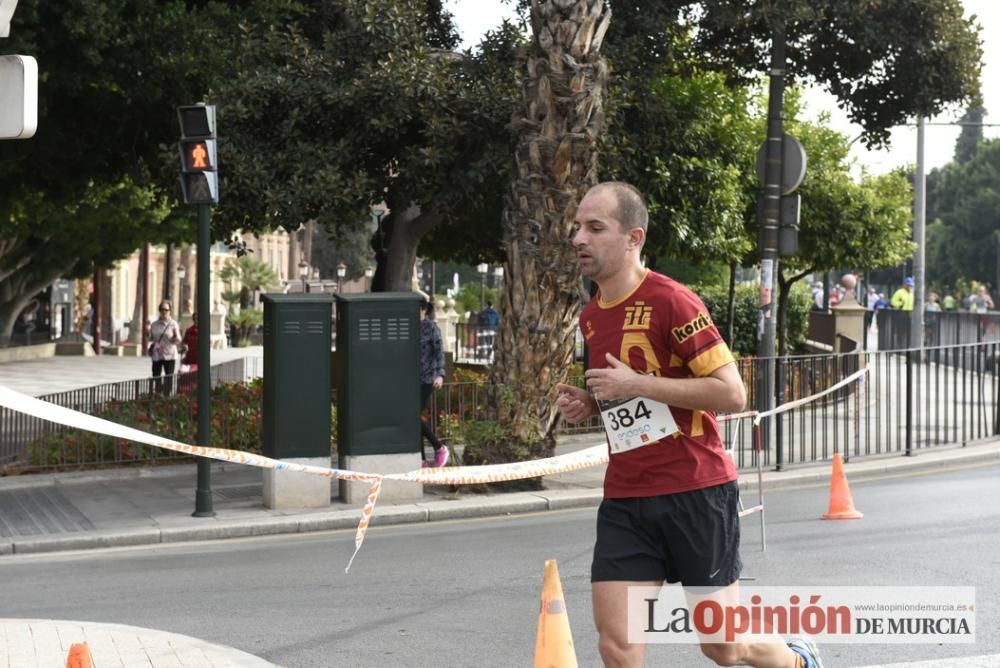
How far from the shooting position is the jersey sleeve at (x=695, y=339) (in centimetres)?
469

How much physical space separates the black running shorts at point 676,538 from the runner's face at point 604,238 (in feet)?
2.49

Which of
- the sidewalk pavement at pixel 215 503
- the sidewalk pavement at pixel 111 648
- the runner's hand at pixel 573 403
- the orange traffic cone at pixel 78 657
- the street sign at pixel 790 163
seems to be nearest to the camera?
the orange traffic cone at pixel 78 657

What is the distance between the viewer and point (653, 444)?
4.78 metres

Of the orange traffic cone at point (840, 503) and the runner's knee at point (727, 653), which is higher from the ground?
Result: the runner's knee at point (727, 653)

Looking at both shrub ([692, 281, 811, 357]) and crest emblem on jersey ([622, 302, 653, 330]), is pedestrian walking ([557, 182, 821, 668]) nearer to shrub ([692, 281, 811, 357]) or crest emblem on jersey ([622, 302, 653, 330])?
crest emblem on jersey ([622, 302, 653, 330])

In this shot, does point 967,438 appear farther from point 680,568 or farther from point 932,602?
point 680,568

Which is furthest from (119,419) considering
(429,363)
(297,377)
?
(297,377)

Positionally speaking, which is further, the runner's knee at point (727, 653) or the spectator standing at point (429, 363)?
the spectator standing at point (429, 363)

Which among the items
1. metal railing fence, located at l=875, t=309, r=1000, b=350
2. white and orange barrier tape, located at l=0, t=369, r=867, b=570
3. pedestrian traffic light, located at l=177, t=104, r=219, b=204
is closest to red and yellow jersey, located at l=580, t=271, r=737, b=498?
white and orange barrier tape, located at l=0, t=369, r=867, b=570

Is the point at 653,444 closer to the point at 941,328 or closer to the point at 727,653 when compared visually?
the point at 727,653

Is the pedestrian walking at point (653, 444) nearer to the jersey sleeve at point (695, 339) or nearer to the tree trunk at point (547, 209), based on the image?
the jersey sleeve at point (695, 339)

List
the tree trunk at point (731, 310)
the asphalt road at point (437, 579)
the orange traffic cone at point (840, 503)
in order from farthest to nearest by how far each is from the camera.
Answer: the tree trunk at point (731, 310) < the orange traffic cone at point (840, 503) < the asphalt road at point (437, 579)

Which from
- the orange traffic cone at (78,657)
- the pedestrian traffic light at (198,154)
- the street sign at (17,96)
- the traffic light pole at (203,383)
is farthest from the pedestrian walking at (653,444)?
the pedestrian traffic light at (198,154)

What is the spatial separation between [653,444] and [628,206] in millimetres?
769
